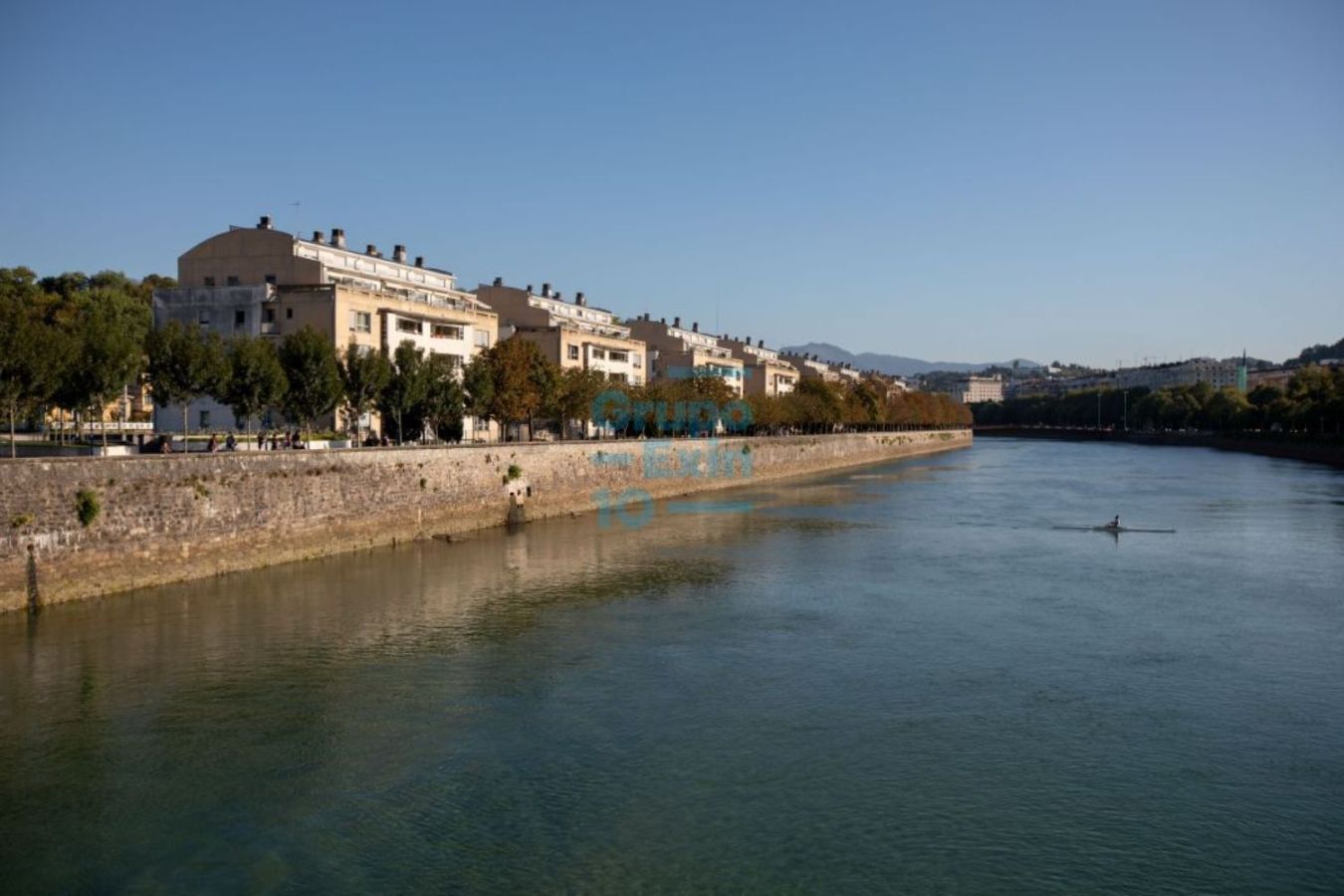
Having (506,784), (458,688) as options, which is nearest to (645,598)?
(458,688)

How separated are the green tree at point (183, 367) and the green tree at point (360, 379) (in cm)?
561

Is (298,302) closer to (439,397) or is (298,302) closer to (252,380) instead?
(439,397)

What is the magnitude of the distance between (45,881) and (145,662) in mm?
8919

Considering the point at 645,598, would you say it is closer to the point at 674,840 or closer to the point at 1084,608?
the point at 1084,608

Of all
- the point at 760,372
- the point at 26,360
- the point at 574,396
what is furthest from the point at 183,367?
the point at 760,372

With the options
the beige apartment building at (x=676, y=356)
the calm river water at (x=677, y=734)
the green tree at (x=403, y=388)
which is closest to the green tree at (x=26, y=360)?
the calm river water at (x=677, y=734)

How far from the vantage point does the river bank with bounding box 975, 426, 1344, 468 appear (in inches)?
3907

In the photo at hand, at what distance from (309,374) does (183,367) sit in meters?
4.70

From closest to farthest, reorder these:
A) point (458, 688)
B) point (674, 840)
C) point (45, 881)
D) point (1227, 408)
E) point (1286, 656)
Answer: point (45, 881), point (674, 840), point (458, 688), point (1286, 656), point (1227, 408)

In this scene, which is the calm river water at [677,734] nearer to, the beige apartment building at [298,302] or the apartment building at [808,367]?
the beige apartment building at [298,302]

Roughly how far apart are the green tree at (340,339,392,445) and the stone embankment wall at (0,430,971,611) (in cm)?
666

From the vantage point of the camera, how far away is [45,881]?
1211cm

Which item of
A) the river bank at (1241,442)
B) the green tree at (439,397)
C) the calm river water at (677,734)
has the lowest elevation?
the calm river water at (677,734)

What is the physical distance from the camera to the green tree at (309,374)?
138ft
